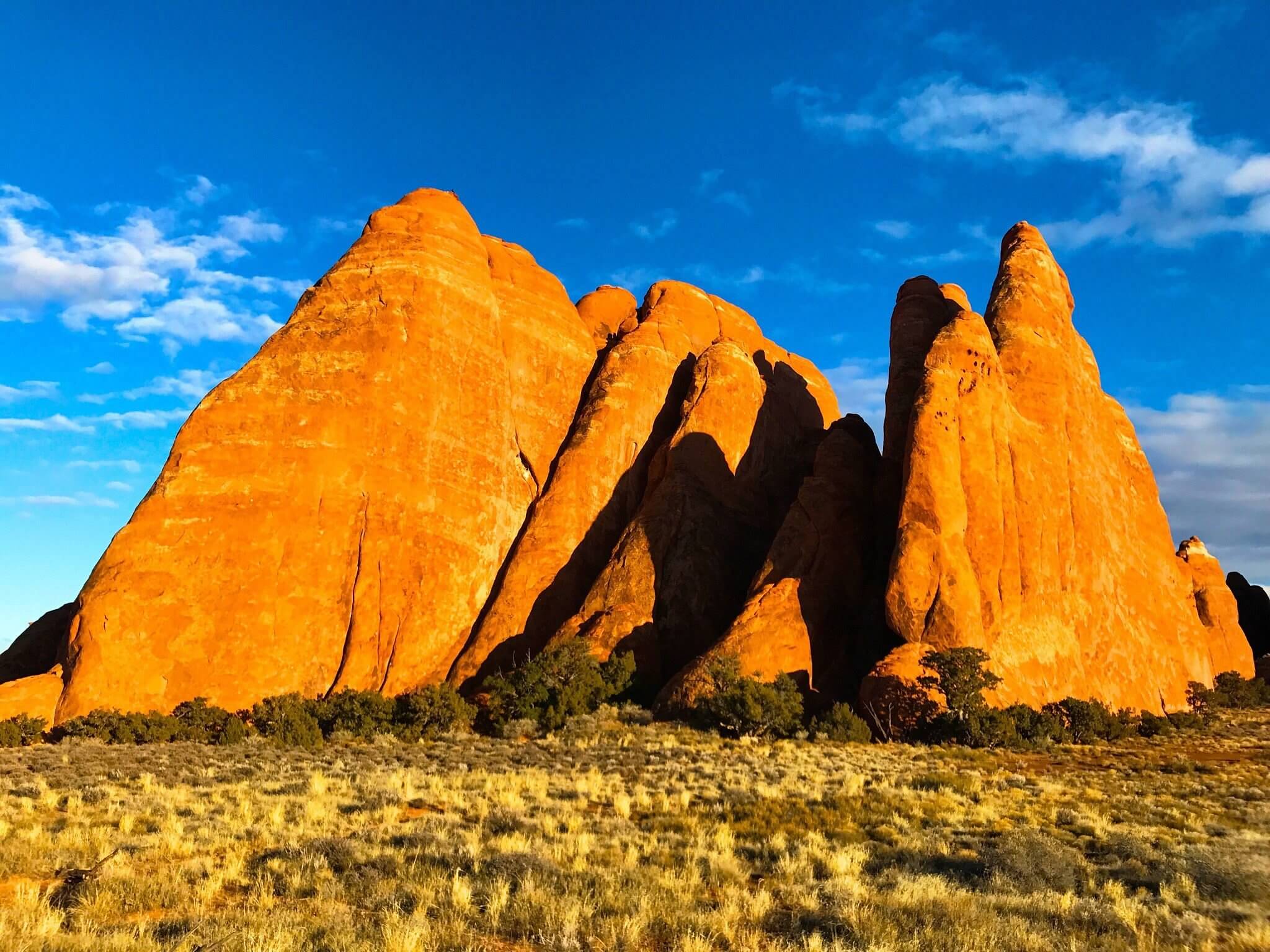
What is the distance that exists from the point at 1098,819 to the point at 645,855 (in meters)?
8.82

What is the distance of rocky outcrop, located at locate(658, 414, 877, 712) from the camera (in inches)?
1271

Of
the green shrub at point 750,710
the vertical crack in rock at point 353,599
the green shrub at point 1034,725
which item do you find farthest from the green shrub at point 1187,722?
the vertical crack in rock at point 353,599

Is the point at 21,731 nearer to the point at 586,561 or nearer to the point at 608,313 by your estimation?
the point at 586,561

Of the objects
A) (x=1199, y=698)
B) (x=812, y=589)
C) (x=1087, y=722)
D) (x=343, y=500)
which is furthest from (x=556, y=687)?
(x=1199, y=698)

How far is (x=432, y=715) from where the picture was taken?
99.5 ft

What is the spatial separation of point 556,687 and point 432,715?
474 cm

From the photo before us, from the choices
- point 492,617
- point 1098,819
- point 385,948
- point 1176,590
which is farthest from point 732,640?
point 1176,590

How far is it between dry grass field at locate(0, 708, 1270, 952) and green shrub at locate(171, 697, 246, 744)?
7.37 m

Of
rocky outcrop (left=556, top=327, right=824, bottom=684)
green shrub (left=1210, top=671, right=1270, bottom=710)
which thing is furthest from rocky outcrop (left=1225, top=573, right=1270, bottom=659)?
rocky outcrop (left=556, top=327, right=824, bottom=684)

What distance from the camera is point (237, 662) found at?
32.6 meters

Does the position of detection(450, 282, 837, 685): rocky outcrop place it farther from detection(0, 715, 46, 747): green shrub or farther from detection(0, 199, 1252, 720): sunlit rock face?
detection(0, 715, 46, 747): green shrub

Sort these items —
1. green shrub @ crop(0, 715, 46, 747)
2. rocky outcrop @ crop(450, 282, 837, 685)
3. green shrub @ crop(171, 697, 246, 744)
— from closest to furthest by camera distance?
green shrub @ crop(0, 715, 46, 747)
green shrub @ crop(171, 697, 246, 744)
rocky outcrop @ crop(450, 282, 837, 685)

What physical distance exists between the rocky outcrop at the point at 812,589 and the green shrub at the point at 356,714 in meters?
10.7

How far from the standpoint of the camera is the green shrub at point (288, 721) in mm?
27938
